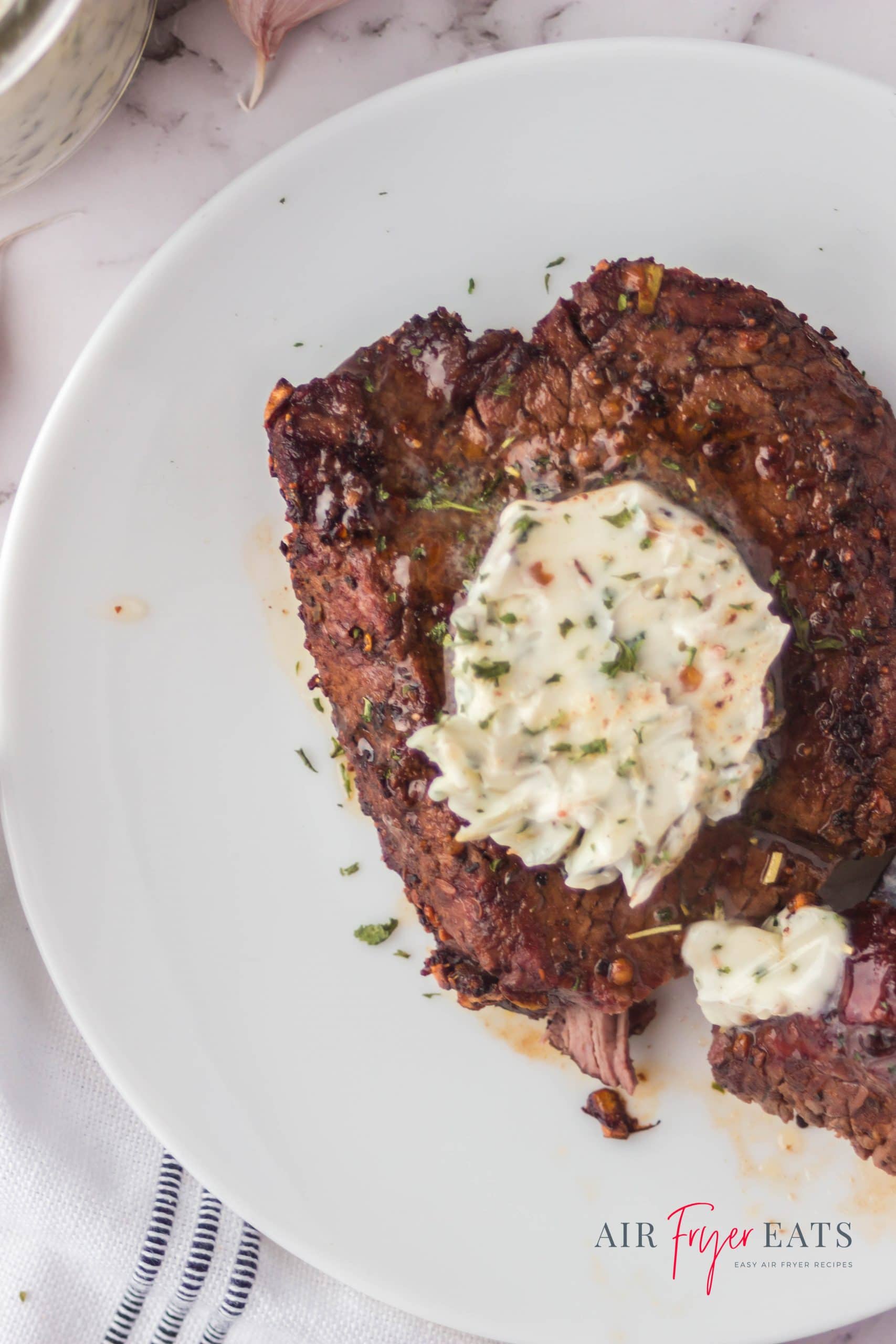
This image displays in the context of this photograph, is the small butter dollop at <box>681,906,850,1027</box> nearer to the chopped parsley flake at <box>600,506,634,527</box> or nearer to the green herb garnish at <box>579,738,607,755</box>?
the green herb garnish at <box>579,738,607,755</box>

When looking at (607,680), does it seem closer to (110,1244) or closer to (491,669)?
(491,669)

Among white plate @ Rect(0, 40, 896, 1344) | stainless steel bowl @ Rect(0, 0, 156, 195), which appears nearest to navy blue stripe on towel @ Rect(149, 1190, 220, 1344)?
white plate @ Rect(0, 40, 896, 1344)

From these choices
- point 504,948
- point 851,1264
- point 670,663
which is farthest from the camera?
point 851,1264

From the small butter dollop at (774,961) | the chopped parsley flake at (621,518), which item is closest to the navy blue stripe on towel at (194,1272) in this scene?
the small butter dollop at (774,961)

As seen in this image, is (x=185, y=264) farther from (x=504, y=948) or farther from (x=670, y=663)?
(x=504, y=948)

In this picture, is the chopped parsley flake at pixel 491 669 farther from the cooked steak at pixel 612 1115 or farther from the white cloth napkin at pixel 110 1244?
the white cloth napkin at pixel 110 1244

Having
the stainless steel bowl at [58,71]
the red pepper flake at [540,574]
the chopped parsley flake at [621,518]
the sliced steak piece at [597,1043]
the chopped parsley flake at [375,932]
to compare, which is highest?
the stainless steel bowl at [58,71]

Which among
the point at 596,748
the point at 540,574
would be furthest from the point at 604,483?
the point at 596,748

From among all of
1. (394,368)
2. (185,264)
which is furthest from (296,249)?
(394,368)
